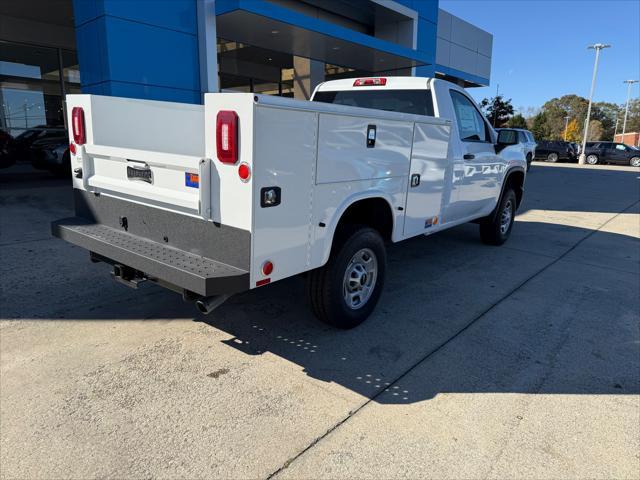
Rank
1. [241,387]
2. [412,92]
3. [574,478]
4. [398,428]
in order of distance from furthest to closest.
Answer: [412,92] < [241,387] < [398,428] < [574,478]

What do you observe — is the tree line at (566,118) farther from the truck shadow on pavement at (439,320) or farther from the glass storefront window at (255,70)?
the truck shadow on pavement at (439,320)

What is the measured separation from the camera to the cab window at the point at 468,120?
538 cm

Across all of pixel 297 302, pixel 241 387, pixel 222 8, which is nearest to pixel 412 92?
pixel 297 302

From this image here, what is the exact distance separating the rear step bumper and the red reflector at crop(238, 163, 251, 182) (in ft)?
1.87

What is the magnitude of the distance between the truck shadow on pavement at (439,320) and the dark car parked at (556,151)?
32.4 meters

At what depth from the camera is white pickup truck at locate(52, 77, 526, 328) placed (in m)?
2.80

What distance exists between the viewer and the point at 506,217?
7.37 meters

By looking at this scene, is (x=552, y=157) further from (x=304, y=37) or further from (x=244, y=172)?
(x=244, y=172)

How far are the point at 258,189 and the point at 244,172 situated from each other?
5.0 inches

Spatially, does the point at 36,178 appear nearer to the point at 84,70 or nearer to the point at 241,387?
the point at 84,70

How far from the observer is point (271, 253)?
117 inches

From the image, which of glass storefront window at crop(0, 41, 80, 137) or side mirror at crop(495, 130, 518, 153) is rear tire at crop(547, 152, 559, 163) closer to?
glass storefront window at crop(0, 41, 80, 137)

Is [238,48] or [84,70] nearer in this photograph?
[84,70]

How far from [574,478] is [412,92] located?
3970mm
